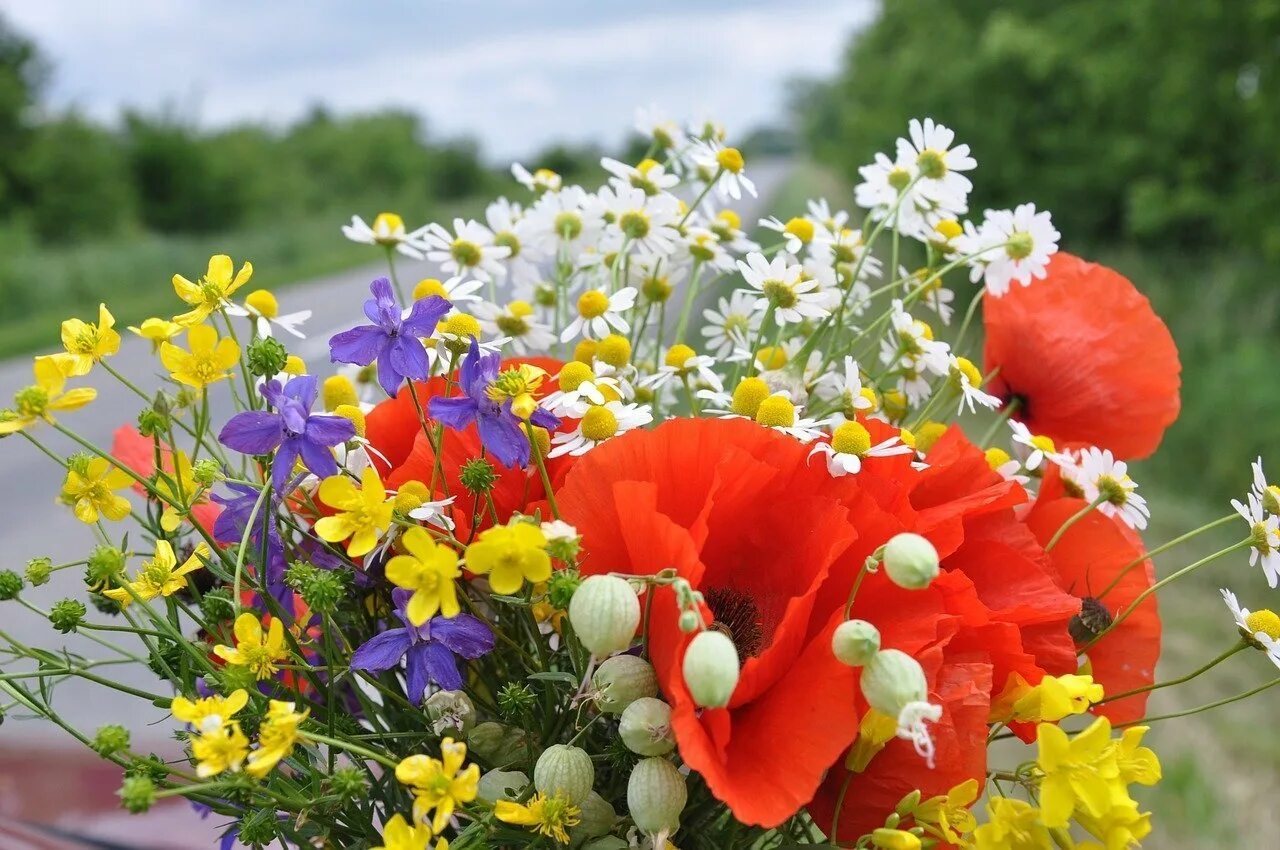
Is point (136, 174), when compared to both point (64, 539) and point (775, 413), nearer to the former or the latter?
point (64, 539)

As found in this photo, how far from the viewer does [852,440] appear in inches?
21.8

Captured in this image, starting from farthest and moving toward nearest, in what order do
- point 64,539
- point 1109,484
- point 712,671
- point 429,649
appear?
point 64,539
point 1109,484
point 429,649
point 712,671

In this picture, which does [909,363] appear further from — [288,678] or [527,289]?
[288,678]

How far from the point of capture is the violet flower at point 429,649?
518 millimetres

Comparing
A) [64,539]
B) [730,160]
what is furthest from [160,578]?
[64,539]

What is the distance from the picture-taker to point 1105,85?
24.3 ft

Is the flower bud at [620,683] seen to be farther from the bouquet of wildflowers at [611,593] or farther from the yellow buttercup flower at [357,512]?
the yellow buttercup flower at [357,512]

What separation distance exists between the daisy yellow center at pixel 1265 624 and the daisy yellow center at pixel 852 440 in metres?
0.24

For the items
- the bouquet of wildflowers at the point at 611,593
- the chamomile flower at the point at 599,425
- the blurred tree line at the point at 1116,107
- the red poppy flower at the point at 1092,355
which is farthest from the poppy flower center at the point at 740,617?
the blurred tree line at the point at 1116,107

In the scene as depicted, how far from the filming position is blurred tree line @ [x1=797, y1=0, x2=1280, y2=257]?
20.5ft

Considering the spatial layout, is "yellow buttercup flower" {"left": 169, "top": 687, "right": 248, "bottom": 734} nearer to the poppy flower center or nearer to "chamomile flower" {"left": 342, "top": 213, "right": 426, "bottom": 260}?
the poppy flower center

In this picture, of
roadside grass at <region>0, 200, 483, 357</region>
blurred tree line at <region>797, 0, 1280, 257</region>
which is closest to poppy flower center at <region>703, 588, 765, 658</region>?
blurred tree line at <region>797, 0, 1280, 257</region>

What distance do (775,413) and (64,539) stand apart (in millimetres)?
3800

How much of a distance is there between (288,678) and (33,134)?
14927mm
